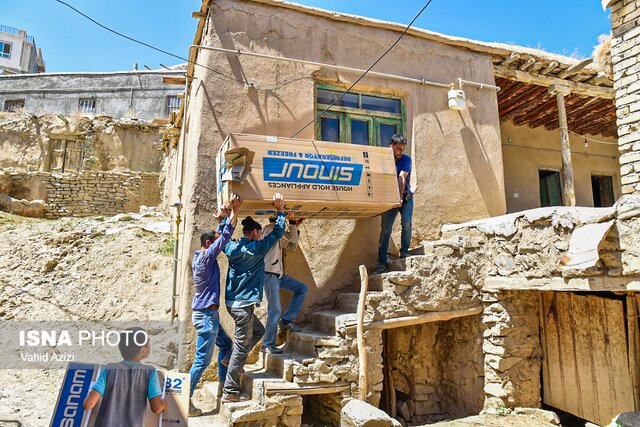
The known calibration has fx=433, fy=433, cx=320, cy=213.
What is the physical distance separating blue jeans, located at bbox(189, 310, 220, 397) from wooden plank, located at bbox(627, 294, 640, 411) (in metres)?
4.74

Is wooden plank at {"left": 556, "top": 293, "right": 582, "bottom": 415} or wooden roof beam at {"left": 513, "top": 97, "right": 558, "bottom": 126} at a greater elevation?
wooden roof beam at {"left": 513, "top": 97, "right": 558, "bottom": 126}

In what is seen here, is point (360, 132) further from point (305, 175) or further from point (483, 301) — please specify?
point (483, 301)

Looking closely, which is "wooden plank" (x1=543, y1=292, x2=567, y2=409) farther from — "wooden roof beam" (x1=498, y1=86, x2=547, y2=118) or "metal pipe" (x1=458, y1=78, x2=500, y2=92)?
"wooden roof beam" (x1=498, y1=86, x2=547, y2=118)

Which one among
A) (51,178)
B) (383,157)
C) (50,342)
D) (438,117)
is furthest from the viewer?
(51,178)

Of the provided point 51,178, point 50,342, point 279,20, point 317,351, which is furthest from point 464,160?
point 51,178

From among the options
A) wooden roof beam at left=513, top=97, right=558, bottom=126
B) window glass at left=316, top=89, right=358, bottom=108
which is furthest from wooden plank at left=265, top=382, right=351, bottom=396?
wooden roof beam at left=513, top=97, right=558, bottom=126

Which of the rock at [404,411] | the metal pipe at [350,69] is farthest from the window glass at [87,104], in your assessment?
the rock at [404,411]

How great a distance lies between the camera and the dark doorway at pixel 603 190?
11.4 metres

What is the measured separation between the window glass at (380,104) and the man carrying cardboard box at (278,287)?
8.10 ft

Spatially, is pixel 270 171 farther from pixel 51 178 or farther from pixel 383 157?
pixel 51 178

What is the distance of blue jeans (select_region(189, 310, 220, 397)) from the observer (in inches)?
177

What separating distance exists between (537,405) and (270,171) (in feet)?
15.5

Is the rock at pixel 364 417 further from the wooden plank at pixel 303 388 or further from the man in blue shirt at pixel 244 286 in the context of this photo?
the man in blue shirt at pixel 244 286

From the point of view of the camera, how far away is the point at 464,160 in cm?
732
